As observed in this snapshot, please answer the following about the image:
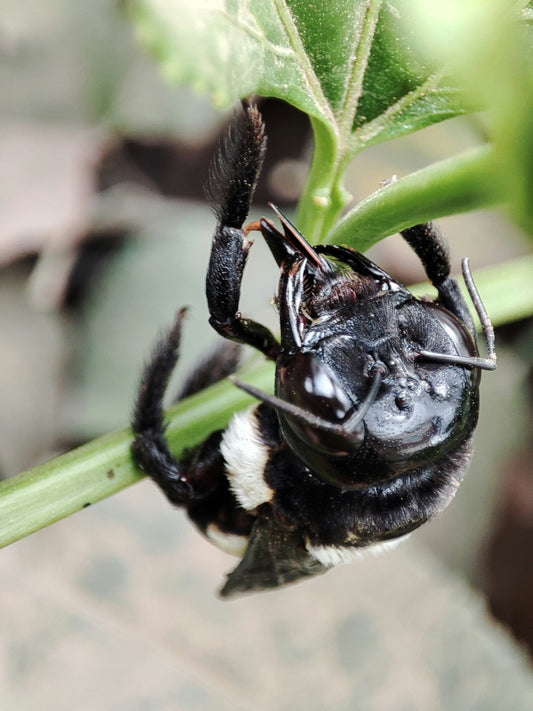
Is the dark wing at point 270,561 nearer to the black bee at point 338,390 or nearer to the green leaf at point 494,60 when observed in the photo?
the black bee at point 338,390

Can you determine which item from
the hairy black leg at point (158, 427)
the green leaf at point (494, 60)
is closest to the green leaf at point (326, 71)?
the hairy black leg at point (158, 427)

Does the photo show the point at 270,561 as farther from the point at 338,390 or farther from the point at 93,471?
the point at 338,390

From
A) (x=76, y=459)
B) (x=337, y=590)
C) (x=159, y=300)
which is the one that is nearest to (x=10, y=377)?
(x=159, y=300)

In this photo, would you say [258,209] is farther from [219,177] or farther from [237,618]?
A: [219,177]

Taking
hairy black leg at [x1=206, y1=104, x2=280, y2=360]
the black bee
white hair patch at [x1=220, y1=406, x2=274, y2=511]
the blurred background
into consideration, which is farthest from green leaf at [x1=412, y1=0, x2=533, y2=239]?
the blurred background

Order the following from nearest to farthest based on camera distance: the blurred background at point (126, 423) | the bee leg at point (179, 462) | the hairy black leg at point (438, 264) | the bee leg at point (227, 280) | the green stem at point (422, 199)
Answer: the green stem at point (422, 199) < the bee leg at point (227, 280) < the hairy black leg at point (438, 264) < the bee leg at point (179, 462) < the blurred background at point (126, 423)

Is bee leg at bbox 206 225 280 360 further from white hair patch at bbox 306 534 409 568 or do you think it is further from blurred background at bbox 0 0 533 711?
blurred background at bbox 0 0 533 711

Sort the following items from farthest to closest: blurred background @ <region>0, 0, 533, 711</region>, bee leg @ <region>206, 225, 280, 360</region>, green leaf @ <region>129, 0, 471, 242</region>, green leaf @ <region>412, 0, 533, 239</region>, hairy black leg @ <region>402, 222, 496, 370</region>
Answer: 1. blurred background @ <region>0, 0, 533, 711</region>
2. hairy black leg @ <region>402, 222, 496, 370</region>
3. bee leg @ <region>206, 225, 280, 360</region>
4. green leaf @ <region>129, 0, 471, 242</region>
5. green leaf @ <region>412, 0, 533, 239</region>
